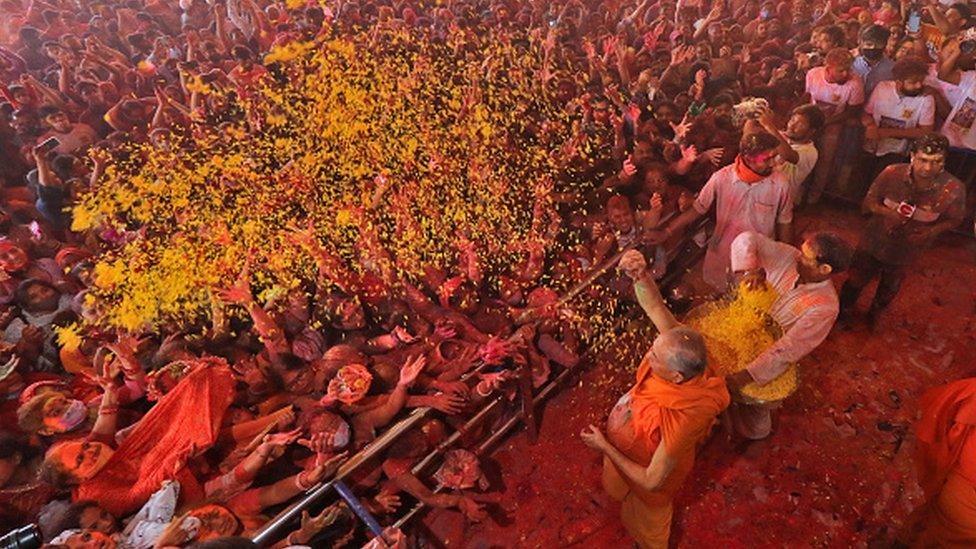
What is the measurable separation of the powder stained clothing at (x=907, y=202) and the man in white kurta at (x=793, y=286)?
144 centimetres

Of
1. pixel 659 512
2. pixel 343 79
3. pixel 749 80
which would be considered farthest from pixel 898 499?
pixel 343 79

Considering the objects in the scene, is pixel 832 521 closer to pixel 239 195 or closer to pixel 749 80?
pixel 749 80

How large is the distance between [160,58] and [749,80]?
8289 millimetres

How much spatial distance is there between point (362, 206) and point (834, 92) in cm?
520

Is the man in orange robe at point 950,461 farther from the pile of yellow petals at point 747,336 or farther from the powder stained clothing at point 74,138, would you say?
the powder stained clothing at point 74,138

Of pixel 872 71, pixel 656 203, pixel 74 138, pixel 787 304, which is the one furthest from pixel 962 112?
pixel 74 138

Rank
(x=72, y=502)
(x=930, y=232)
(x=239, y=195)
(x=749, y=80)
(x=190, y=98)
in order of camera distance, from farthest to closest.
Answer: (x=190, y=98) < (x=749, y=80) < (x=239, y=195) < (x=930, y=232) < (x=72, y=502)

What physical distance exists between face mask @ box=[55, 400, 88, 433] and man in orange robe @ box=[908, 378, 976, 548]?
17.0 feet

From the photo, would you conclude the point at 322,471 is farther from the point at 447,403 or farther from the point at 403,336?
the point at 403,336

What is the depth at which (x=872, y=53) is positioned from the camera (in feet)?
20.9

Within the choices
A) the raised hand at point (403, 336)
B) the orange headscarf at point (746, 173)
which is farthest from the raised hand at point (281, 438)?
the orange headscarf at point (746, 173)

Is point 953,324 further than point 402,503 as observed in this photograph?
Yes

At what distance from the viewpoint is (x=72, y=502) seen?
11.0 feet

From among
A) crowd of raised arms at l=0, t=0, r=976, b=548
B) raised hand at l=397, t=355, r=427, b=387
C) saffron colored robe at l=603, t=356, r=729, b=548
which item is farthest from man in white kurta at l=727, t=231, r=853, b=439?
raised hand at l=397, t=355, r=427, b=387
